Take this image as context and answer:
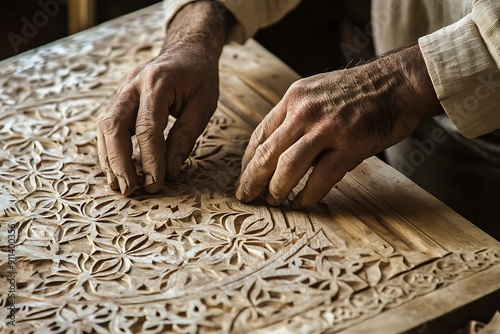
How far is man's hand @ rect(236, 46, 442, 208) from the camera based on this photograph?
1097 mm

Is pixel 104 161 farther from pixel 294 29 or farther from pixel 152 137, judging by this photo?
pixel 294 29

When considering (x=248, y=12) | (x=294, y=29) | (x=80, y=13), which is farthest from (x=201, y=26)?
(x=294, y=29)

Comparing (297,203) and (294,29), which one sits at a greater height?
(297,203)

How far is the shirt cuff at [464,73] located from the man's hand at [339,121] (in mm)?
25

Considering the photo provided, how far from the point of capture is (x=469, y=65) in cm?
106

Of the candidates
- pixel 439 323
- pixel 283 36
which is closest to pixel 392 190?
pixel 439 323

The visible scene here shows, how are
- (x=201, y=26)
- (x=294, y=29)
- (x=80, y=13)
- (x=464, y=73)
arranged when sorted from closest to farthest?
(x=464, y=73) → (x=201, y=26) → (x=80, y=13) → (x=294, y=29)

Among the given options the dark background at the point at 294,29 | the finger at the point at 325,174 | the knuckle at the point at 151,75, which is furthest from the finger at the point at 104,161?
the dark background at the point at 294,29

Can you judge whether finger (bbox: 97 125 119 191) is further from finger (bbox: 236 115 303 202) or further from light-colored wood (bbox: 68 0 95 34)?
light-colored wood (bbox: 68 0 95 34)

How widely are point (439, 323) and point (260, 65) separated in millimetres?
808

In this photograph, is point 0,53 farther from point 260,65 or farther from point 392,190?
point 392,190

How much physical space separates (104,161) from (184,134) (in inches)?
5.7

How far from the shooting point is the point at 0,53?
267 cm

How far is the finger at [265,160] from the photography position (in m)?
1.11
